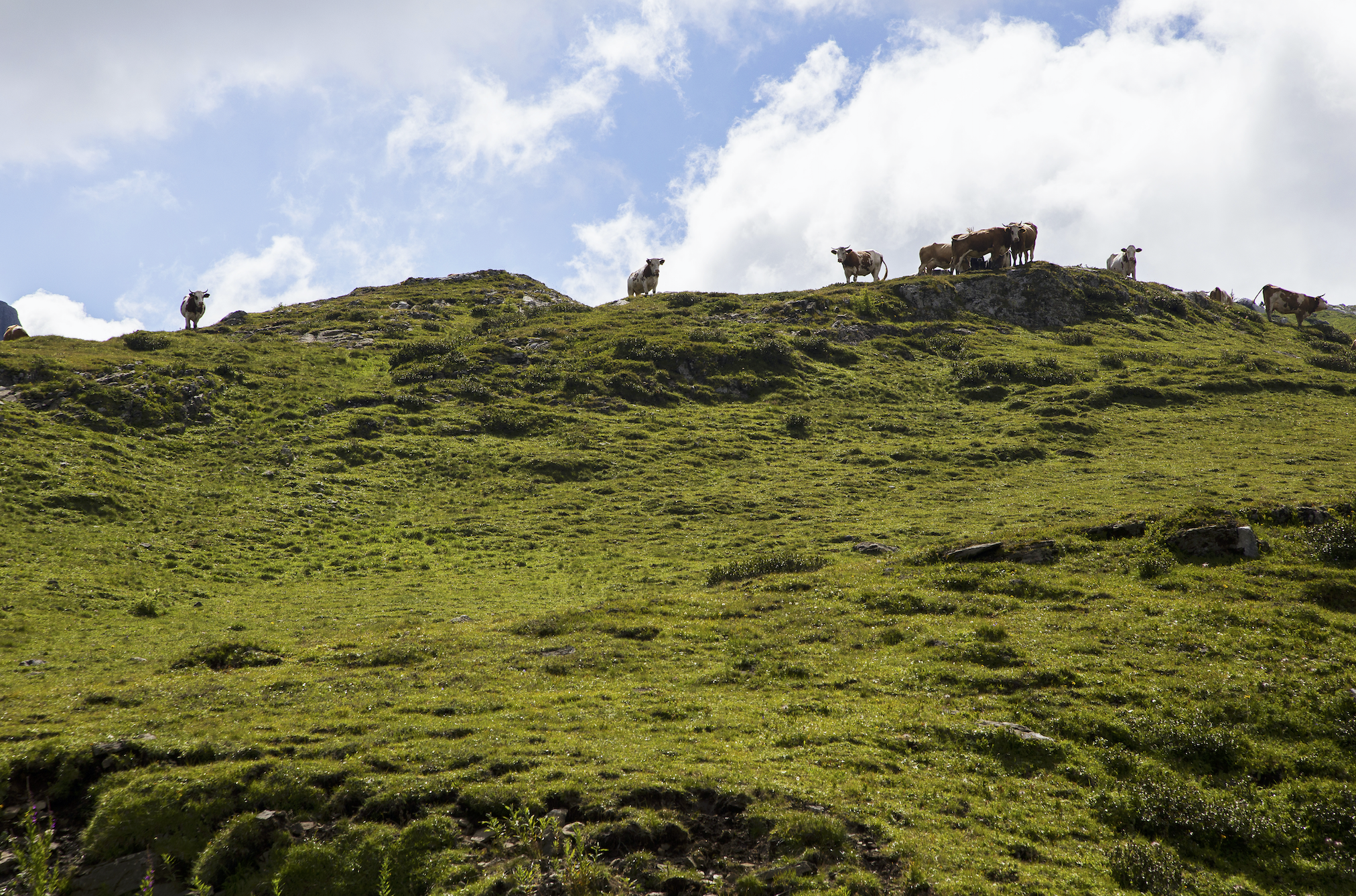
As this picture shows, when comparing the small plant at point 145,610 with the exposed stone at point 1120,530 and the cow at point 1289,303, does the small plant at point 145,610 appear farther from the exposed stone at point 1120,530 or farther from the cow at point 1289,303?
the cow at point 1289,303

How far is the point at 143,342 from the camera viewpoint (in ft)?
159

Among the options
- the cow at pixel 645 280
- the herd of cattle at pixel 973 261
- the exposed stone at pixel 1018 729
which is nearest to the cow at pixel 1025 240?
the herd of cattle at pixel 973 261

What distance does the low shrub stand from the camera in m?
23.9

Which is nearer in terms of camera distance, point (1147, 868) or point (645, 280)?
point (1147, 868)

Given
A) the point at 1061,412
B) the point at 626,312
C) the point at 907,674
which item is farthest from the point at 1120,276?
the point at 907,674

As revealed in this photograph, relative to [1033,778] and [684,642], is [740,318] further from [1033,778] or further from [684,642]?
[1033,778]

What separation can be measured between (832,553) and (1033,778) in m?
14.1

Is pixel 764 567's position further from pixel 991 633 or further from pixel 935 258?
pixel 935 258

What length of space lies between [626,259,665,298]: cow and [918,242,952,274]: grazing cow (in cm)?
2692

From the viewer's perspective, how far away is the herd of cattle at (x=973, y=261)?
69.6m

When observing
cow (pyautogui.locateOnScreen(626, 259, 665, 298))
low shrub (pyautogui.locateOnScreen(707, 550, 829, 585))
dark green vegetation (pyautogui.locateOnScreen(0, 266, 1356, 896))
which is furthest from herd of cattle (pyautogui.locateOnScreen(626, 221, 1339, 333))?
low shrub (pyautogui.locateOnScreen(707, 550, 829, 585))

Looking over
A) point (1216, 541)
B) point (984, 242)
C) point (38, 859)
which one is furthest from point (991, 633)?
point (984, 242)

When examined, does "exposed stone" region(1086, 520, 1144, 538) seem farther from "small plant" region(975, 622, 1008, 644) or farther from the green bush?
the green bush

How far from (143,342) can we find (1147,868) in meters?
58.0
